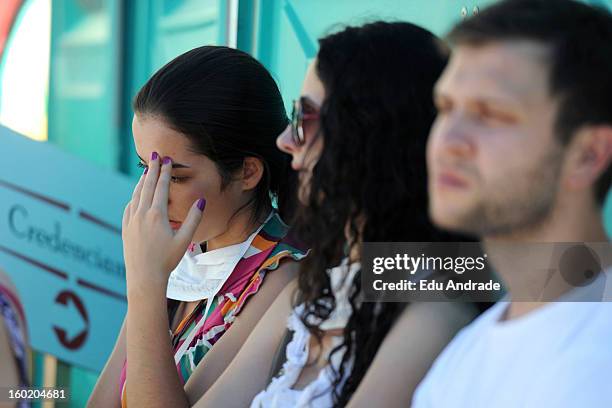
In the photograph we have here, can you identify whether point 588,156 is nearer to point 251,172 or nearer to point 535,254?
point 535,254

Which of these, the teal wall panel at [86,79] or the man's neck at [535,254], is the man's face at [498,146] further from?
the teal wall panel at [86,79]

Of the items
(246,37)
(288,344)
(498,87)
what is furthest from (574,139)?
(246,37)

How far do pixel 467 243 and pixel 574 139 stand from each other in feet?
1.39

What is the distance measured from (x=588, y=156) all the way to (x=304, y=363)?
658 mm

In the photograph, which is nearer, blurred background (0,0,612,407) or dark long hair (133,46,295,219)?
dark long hair (133,46,295,219)

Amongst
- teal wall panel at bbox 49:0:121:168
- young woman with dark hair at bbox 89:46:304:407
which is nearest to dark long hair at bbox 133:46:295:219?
young woman with dark hair at bbox 89:46:304:407

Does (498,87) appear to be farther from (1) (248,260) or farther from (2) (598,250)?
(1) (248,260)

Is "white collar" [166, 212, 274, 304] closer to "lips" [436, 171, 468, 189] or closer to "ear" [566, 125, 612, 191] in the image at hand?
"lips" [436, 171, 468, 189]

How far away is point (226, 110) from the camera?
2.01 m

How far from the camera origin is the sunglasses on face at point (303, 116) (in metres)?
1.49

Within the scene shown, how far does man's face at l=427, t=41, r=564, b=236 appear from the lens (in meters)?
1.02

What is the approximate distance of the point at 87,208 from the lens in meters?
3.35

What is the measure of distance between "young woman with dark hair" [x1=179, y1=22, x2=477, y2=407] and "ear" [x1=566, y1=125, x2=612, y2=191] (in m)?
0.38

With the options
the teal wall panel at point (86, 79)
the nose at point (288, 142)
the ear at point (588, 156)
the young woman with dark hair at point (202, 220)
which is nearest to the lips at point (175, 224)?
the young woman with dark hair at point (202, 220)
